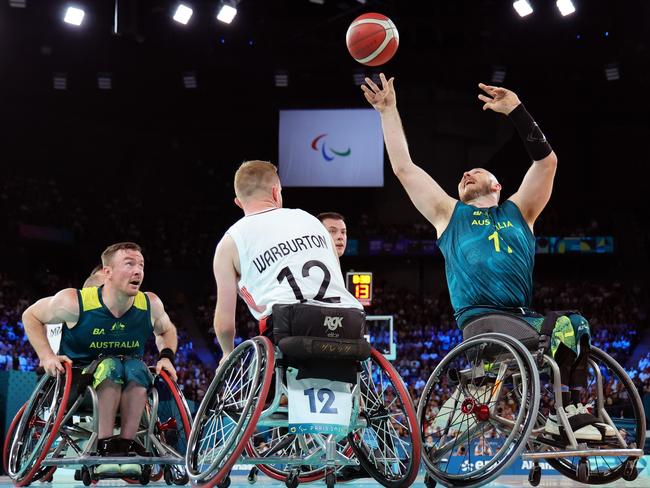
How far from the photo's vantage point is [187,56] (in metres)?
20.5

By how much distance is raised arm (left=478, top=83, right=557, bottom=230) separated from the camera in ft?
14.3

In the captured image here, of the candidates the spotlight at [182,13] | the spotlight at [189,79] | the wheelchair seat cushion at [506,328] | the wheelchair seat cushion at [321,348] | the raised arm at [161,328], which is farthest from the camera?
the spotlight at [189,79]

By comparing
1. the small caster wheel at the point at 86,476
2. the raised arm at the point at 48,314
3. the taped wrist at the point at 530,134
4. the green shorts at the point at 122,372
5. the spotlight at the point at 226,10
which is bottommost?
the small caster wheel at the point at 86,476

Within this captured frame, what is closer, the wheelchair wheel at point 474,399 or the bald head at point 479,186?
the wheelchair wheel at point 474,399

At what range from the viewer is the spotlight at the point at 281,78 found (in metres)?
21.8

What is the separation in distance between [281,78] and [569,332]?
1894cm

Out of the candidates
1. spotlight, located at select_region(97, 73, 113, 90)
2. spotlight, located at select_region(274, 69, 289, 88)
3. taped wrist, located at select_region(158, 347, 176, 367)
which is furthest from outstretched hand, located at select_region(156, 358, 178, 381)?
spotlight, located at select_region(97, 73, 113, 90)

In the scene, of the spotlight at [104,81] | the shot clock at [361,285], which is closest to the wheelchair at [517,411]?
the shot clock at [361,285]

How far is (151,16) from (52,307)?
12.8 m

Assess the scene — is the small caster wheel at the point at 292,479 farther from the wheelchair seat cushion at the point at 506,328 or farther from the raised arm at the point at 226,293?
the wheelchair seat cushion at the point at 506,328

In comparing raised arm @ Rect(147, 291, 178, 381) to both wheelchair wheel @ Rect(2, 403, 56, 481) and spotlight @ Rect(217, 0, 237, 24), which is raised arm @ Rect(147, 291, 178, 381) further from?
spotlight @ Rect(217, 0, 237, 24)

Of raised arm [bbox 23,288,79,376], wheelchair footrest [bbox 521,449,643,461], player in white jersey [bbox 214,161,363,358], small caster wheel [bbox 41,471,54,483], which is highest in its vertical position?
player in white jersey [bbox 214,161,363,358]

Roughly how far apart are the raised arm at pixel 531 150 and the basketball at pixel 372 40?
1561 mm

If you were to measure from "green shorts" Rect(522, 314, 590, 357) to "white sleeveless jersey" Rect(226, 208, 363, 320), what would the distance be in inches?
35.1
